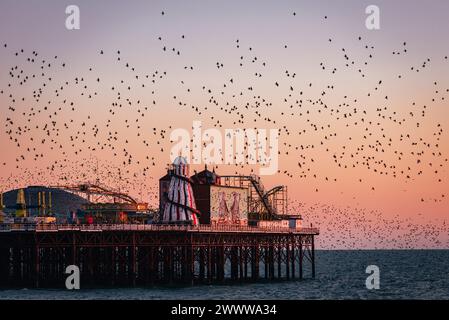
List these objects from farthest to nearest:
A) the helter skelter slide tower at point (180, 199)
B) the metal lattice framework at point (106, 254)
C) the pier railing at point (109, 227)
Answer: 1. the helter skelter slide tower at point (180, 199)
2. the metal lattice framework at point (106, 254)
3. the pier railing at point (109, 227)

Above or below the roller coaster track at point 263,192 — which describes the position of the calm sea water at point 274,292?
Result: below

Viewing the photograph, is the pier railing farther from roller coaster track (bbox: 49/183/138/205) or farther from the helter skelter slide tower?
roller coaster track (bbox: 49/183/138/205)

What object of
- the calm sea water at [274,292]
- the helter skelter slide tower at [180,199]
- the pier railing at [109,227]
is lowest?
the calm sea water at [274,292]

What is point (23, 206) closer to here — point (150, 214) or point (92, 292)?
point (150, 214)

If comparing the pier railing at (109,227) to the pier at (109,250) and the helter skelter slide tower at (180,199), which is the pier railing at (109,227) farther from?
the helter skelter slide tower at (180,199)

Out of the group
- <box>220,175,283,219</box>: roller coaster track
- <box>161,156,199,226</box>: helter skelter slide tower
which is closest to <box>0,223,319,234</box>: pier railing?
<box>161,156,199,226</box>: helter skelter slide tower

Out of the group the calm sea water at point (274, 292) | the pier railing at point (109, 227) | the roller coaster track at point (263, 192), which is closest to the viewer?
the calm sea water at point (274, 292)

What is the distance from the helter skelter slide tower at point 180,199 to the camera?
94688mm

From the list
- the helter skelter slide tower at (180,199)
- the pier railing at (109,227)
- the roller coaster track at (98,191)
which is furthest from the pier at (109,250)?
the roller coaster track at (98,191)

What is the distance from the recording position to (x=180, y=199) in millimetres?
95125

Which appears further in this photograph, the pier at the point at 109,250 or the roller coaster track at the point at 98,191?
the roller coaster track at the point at 98,191
